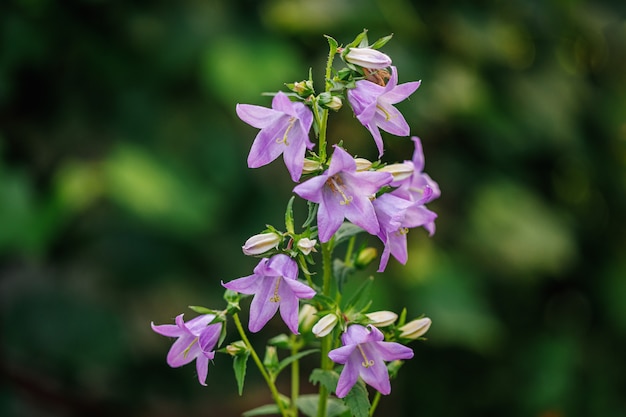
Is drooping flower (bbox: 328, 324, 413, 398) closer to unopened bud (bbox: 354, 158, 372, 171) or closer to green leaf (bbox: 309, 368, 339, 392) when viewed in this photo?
green leaf (bbox: 309, 368, 339, 392)

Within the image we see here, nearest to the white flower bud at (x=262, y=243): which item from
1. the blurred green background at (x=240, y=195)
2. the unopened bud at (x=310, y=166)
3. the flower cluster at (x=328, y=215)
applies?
the flower cluster at (x=328, y=215)

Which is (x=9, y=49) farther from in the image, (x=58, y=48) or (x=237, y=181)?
(x=237, y=181)

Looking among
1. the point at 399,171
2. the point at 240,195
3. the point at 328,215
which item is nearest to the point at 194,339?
the point at 328,215

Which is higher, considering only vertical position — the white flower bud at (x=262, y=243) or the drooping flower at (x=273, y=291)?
the white flower bud at (x=262, y=243)

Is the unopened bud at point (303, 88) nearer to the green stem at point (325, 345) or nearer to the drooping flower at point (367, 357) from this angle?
the green stem at point (325, 345)

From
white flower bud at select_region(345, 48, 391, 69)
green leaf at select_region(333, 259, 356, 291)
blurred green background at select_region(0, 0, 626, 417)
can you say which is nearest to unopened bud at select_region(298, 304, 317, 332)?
green leaf at select_region(333, 259, 356, 291)

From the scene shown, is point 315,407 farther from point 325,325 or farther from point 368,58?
point 368,58

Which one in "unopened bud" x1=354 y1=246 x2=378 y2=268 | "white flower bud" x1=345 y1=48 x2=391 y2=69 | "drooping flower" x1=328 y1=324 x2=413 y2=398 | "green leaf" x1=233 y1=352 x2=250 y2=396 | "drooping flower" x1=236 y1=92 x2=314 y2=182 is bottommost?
"green leaf" x1=233 y1=352 x2=250 y2=396
